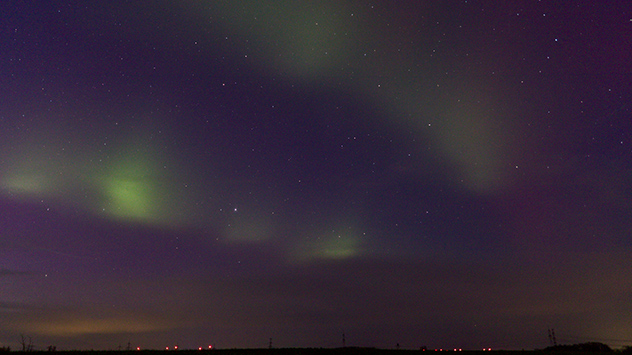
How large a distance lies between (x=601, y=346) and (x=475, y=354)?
3398 cm

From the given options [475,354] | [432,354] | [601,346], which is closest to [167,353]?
[432,354]

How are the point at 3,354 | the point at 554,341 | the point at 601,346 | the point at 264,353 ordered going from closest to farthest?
1. the point at 264,353
2. the point at 3,354
3. the point at 601,346
4. the point at 554,341

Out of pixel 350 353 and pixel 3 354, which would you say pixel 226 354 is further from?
pixel 3 354

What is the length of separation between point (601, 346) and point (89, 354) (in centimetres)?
5966

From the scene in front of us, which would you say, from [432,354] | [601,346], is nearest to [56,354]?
[432,354]

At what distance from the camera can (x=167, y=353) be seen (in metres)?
35.7

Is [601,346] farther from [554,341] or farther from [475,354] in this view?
[475,354]

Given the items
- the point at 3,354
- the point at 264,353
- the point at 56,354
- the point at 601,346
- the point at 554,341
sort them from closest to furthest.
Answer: the point at 56,354 → the point at 264,353 → the point at 3,354 → the point at 601,346 → the point at 554,341

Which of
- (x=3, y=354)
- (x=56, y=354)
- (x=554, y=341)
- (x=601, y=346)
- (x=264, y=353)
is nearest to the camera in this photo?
(x=56, y=354)

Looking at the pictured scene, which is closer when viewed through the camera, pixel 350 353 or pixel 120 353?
pixel 120 353

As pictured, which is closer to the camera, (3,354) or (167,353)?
(167,353)

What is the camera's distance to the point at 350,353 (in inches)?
1553

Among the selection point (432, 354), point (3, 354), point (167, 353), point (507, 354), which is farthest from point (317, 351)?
point (3, 354)

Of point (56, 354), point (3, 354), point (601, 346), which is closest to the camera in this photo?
point (56, 354)
